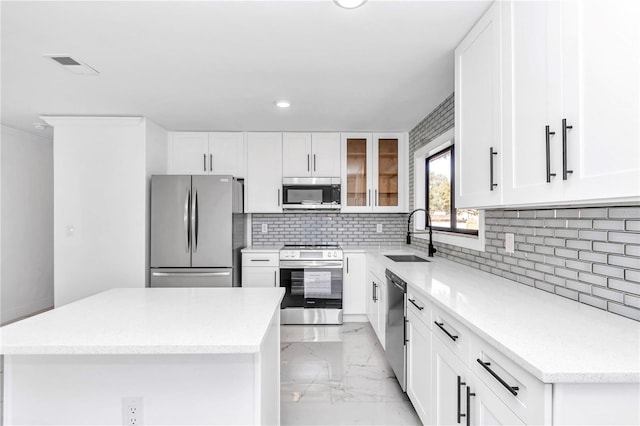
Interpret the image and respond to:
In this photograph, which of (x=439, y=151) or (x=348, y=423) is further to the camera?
(x=439, y=151)

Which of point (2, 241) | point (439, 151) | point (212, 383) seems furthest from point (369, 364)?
point (2, 241)

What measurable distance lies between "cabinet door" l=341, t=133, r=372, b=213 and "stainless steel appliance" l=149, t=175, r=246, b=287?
4.81ft

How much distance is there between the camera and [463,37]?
197cm

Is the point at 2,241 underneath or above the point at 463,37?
underneath

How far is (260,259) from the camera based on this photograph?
3967 millimetres

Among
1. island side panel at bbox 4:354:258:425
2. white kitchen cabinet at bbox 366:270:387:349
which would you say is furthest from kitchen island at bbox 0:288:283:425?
white kitchen cabinet at bbox 366:270:387:349

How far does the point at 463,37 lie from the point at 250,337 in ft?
6.57

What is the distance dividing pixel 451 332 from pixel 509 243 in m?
0.88

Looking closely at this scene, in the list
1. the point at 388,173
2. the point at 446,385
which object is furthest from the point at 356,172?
the point at 446,385

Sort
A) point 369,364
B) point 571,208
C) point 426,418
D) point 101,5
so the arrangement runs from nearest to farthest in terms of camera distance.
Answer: point 571,208 < point 101,5 < point 426,418 < point 369,364

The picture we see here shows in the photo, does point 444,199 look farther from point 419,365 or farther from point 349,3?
point 349,3

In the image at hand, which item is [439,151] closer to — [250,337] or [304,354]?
[304,354]

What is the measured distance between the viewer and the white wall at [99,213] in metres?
3.61

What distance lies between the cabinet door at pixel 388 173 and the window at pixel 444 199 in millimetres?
496
